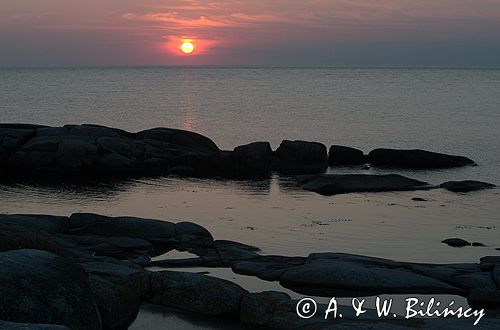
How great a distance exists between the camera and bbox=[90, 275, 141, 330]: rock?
1895 centimetres

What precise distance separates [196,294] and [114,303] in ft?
7.82

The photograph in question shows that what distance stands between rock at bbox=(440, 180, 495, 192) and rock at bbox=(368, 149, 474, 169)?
8.27 meters

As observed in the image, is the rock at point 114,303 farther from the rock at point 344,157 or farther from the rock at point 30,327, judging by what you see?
the rock at point 344,157

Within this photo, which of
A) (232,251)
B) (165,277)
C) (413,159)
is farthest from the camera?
(413,159)

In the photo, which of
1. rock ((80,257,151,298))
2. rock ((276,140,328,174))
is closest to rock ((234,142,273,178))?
rock ((276,140,328,174))

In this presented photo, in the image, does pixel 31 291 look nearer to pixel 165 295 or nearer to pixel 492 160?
pixel 165 295

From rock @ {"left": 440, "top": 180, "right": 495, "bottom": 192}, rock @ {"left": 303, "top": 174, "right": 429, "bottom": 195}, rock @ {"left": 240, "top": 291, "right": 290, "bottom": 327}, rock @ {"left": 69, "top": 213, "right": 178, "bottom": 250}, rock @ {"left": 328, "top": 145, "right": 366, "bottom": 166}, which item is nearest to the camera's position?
rock @ {"left": 240, "top": 291, "right": 290, "bottom": 327}

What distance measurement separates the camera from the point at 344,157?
189ft

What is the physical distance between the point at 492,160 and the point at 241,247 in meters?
38.1

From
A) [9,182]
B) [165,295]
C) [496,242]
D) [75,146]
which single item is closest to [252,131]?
[75,146]

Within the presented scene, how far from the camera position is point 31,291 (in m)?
15.1

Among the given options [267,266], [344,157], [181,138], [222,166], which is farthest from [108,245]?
[344,157]

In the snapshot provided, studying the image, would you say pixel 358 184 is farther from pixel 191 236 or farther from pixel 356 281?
pixel 356 281

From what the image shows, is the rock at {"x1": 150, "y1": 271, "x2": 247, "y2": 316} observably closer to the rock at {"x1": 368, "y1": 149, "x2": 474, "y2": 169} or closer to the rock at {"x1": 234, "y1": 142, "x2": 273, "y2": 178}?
the rock at {"x1": 234, "y1": 142, "x2": 273, "y2": 178}
